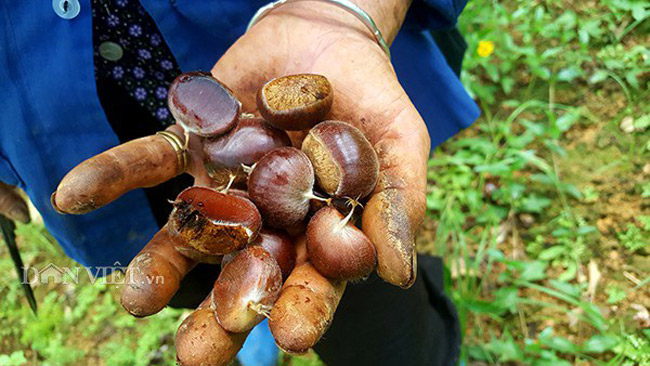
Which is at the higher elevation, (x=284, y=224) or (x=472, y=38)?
(x=284, y=224)

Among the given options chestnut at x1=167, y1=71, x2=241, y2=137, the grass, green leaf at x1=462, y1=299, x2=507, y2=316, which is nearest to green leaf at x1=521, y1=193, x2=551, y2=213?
the grass

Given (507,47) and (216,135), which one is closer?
(216,135)

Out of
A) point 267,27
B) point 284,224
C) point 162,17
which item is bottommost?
point 284,224

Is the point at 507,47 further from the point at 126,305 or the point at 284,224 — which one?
the point at 126,305

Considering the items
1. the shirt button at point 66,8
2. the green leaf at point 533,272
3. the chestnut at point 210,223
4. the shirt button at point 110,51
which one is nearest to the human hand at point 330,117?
the chestnut at point 210,223

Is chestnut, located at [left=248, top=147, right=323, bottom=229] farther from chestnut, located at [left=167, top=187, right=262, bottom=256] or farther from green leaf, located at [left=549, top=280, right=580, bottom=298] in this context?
green leaf, located at [left=549, top=280, right=580, bottom=298]

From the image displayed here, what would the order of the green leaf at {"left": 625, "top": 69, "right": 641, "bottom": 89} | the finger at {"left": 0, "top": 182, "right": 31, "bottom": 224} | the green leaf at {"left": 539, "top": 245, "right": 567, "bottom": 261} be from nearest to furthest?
the finger at {"left": 0, "top": 182, "right": 31, "bottom": 224} < the green leaf at {"left": 539, "top": 245, "right": 567, "bottom": 261} < the green leaf at {"left": 625, "top": 69, "right": 641, "bottom": 89}

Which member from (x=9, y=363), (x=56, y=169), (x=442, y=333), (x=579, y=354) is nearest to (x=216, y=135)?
(x=56, y=169)

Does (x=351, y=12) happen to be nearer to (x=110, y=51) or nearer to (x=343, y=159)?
(x=343, y=159)
